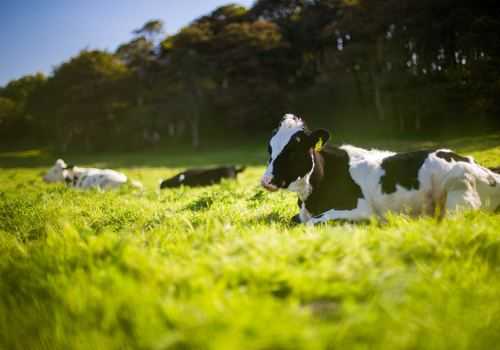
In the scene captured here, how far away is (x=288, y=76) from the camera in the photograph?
4419 cm

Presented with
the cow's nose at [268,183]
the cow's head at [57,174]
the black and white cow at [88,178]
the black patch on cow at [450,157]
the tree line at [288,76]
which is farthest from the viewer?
the tree line at [288,76]

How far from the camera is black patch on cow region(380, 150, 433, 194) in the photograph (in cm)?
401

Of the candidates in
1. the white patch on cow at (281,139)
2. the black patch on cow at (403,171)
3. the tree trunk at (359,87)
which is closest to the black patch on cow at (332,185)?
the black patch on cow at (403,171)

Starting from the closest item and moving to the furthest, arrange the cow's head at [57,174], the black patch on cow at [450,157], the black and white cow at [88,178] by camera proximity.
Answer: the black patch on cow at [450,157] < the black and white cow at [88,178] < the cow's head at [57,174]

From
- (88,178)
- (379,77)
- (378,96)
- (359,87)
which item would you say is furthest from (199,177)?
(359,87)

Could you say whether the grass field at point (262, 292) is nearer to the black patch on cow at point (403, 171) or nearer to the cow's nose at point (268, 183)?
the black patch on cow at point (403, 171)

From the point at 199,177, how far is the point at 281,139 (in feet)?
29.1

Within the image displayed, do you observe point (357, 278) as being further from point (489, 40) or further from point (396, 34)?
point (396, 34)

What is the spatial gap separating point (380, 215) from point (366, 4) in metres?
36.0

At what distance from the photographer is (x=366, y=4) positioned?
1335 inches

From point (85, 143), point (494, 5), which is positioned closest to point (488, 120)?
point (494, 5)

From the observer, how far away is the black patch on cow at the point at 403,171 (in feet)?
13.1

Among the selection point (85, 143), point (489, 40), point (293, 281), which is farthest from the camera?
point (85, 143)

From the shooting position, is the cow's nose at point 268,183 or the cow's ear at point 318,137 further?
the cow's ear at point 318,137
